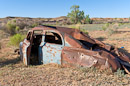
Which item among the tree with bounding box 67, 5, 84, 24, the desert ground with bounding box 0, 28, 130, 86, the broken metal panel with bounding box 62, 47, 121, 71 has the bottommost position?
the desert ground with bounding box 0, 28, 130, 86

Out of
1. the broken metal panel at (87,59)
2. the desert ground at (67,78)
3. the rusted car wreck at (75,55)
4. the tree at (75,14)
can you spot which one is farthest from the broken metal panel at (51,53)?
the tree at (75,14)

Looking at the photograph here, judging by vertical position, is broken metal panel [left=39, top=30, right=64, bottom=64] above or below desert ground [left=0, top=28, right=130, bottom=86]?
above

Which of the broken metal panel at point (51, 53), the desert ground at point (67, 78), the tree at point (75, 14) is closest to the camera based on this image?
the desert ground at point (67, 78)

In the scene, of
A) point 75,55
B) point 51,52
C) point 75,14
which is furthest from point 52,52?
point 75,14

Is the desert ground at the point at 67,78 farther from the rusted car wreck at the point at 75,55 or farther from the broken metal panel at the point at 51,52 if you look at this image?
the broken metal panel at the point at 51,52

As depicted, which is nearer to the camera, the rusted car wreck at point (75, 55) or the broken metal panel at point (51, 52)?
the rusted car wreck at point (75, 55)

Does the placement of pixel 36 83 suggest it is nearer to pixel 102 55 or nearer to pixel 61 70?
pixel 61 70

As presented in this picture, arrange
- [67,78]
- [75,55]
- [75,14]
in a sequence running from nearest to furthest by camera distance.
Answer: [67,78], [75,55], [75,14]

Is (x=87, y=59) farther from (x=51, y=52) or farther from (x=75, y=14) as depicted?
(x=75, y=14)

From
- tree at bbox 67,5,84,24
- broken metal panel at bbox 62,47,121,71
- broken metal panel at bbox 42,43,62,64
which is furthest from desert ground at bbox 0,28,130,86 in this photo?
tree at bbox 67,5,84,24

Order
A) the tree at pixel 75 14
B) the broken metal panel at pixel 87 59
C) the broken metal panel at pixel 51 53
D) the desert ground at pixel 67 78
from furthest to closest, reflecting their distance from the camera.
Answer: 1. the tree at pixel 75 14
2. the broken metal panel at pixel 51 53
3. the broken metal panel at pixel 87 59
4. the desert ground at pixel 67 78

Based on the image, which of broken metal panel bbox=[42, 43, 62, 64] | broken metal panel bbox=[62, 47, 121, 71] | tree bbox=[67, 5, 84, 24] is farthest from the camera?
tree bbox=[67, 5, 84, 24]

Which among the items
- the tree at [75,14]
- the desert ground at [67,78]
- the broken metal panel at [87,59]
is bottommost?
the desert ground at [67,78]

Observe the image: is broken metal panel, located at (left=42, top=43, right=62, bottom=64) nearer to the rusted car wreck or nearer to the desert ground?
the rusted car wreck
